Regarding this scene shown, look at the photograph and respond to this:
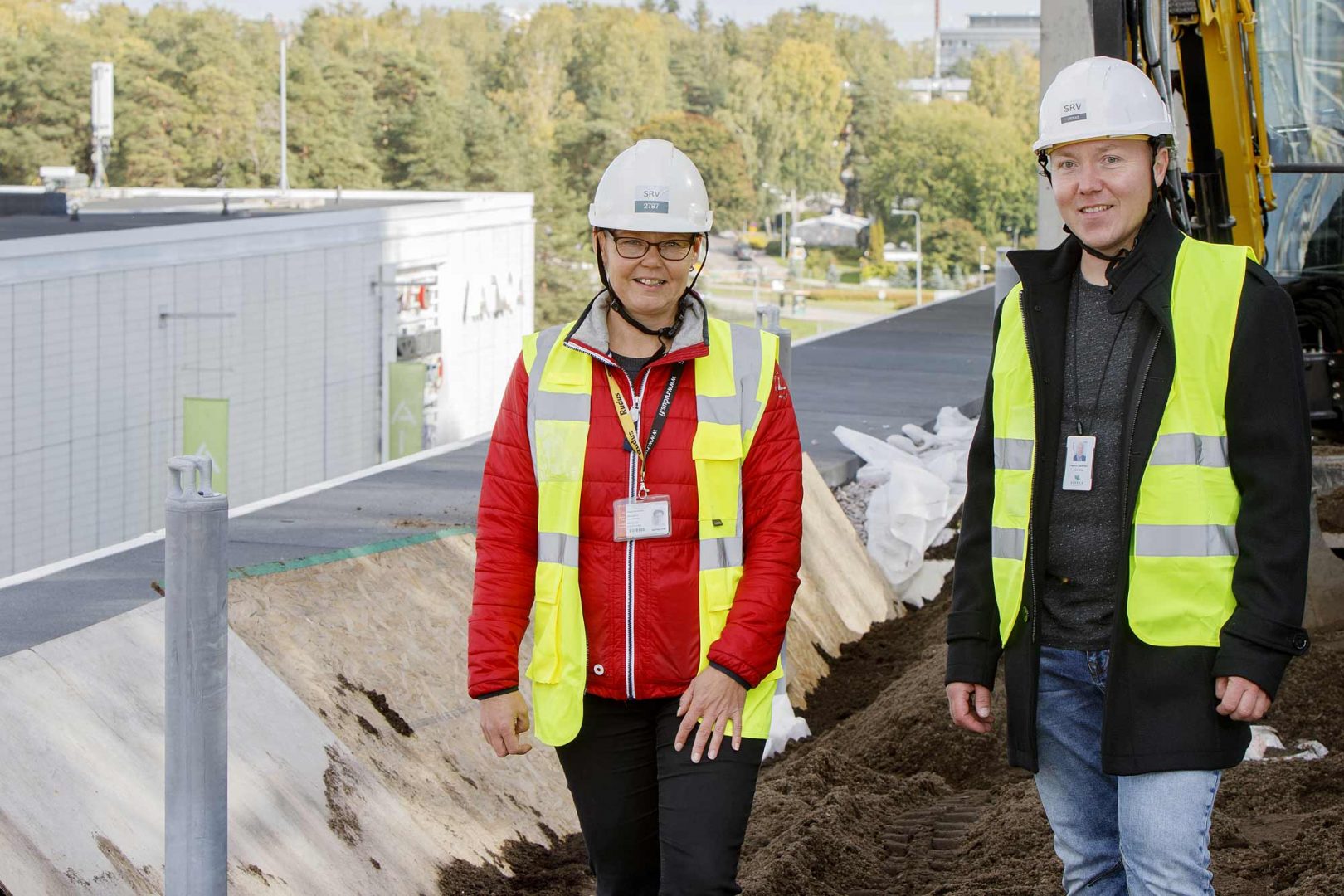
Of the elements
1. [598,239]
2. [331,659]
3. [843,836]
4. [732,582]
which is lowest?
[843,836]

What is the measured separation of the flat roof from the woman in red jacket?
2.99 meters

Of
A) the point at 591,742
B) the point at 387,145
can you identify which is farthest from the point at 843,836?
the point at 387,145

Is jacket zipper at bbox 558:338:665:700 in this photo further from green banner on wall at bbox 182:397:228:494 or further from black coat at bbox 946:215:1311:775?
green banner on wall at bbox 182:397:228:494

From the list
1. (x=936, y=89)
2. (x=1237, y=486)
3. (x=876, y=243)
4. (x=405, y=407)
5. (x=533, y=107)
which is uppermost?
(x=936, y=89)

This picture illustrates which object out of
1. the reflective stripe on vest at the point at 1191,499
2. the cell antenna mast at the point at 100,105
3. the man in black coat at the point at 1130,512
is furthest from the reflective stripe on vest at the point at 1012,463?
the cell antenna mast at the point at 100,105

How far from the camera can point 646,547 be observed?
356 cm

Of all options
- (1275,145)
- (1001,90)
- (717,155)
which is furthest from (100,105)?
(1001,90)

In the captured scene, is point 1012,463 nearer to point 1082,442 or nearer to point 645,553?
point 1082,442

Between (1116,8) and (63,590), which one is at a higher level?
(1116,8)

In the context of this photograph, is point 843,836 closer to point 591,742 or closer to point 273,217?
point 591,742

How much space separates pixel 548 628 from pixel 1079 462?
3.59 feet

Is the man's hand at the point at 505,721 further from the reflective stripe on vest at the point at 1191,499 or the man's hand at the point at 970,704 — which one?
the reflective stripe on vest at the point at 1191,499

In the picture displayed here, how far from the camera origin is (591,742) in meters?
3.68

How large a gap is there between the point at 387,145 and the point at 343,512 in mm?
86873
